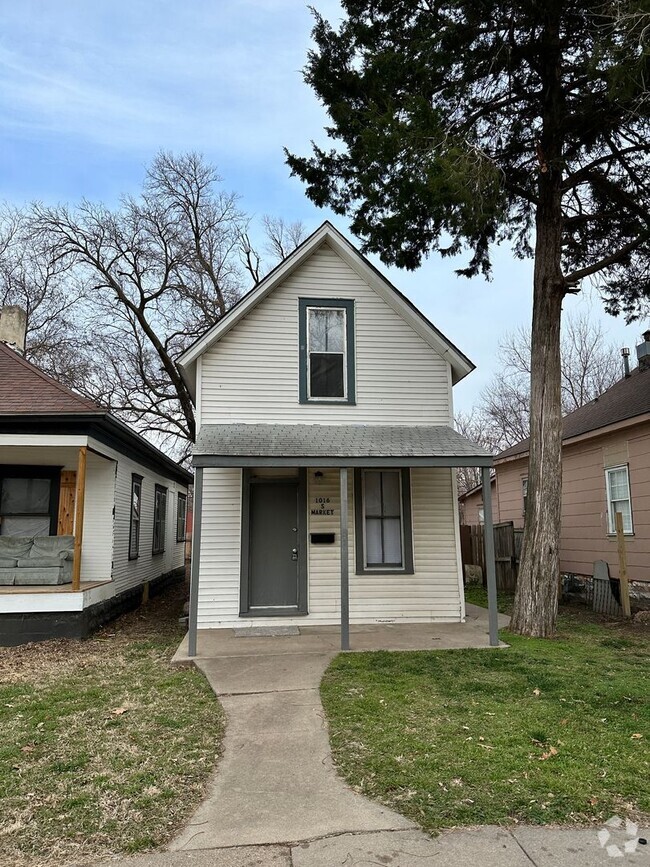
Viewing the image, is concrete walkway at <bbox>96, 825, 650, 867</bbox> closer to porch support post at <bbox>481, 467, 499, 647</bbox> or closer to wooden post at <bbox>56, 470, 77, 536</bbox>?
porch support post at <bbox>481, 467, 499, 647</bbox>

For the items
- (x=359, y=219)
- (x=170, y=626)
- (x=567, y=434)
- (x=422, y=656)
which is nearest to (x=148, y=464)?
(x=170, y=626)

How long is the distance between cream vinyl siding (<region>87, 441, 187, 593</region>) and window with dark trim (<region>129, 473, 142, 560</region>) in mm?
177

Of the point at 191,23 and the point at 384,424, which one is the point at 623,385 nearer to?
the point at 384,424

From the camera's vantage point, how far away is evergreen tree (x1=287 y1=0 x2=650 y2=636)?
793cm

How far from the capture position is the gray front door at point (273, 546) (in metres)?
9.09

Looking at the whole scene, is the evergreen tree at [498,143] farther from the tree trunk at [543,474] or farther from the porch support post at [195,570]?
the porch support post at [195,570]

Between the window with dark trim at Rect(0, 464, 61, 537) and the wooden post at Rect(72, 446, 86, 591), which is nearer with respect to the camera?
the wooden post at Rect(72, 446, 86, 591)

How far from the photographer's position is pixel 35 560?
9.14m

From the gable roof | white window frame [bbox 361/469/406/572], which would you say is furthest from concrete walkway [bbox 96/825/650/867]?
the gable roof

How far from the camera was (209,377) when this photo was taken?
370 inches

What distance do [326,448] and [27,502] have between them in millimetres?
6165

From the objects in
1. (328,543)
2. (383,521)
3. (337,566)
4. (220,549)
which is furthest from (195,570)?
(383,521)

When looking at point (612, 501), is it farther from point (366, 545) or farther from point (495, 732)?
point (495, 732)

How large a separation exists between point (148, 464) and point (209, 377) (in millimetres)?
5058
